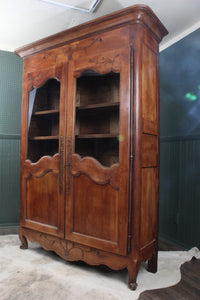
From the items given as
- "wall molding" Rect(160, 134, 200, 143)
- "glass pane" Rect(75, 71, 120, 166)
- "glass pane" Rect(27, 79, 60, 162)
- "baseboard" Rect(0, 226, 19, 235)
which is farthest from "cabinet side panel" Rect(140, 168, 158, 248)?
"baseboard" Rect(0, 226, 19, 235)

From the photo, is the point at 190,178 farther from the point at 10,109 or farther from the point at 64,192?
the point at 10,109

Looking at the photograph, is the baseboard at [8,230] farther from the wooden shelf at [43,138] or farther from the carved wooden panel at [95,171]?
the carved wooden panel at [95,171]

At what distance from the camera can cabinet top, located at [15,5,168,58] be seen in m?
1.83

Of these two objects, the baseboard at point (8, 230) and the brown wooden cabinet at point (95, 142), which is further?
the baseboard at point (8, 230)

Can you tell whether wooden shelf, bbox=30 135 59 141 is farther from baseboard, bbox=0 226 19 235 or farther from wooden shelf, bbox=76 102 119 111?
baseboard, bbox=0 226 19 235

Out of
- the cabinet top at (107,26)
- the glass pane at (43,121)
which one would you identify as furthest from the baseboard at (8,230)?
the cabinet top at (107,26)

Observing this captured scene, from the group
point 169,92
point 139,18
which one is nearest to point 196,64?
point 169,92

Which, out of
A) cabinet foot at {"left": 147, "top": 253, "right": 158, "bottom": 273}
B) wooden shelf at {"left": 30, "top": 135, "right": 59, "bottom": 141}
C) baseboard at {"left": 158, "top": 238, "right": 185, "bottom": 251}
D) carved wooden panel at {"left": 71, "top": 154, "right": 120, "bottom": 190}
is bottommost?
baseboard at {"left": 158, "top": 238, "right": 185, "bottom": 251}

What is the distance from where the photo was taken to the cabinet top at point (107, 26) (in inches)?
72.0

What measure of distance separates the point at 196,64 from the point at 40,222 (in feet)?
7.23

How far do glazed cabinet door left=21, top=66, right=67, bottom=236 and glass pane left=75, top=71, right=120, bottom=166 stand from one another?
17 centimetres

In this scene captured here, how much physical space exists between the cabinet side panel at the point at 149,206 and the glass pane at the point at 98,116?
11.4 inches

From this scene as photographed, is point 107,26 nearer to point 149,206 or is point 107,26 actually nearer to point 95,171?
point 95,171

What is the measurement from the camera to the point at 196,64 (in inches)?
101
